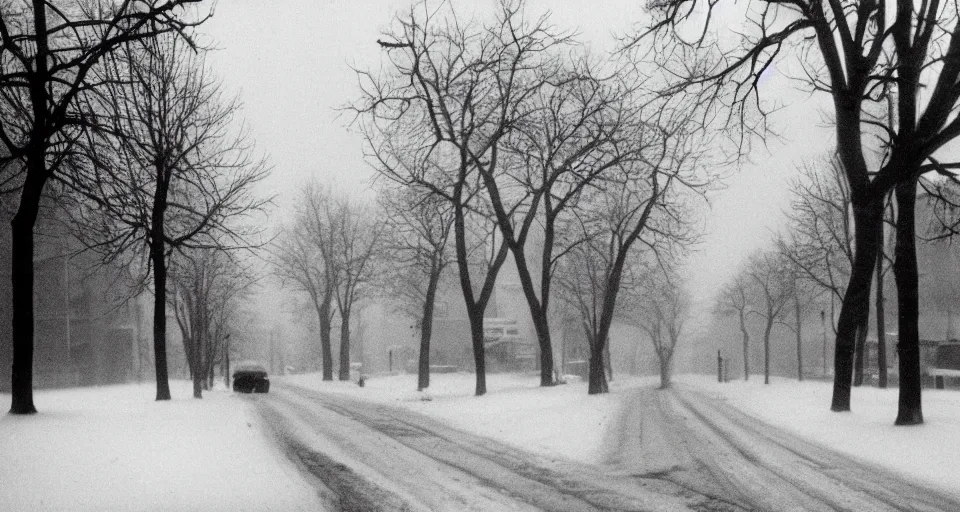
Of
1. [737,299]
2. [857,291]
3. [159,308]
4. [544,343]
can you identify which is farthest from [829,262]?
[737,299]

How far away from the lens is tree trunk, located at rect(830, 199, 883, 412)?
14.3 metres

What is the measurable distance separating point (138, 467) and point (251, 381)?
30967mm

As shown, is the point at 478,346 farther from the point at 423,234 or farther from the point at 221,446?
the point at 221,446

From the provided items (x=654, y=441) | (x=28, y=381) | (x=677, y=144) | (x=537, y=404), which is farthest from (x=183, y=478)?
(x=677, y=144)

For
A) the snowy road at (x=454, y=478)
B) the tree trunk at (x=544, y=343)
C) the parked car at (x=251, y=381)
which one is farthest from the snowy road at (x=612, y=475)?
the parked car at (x=251, y=381)

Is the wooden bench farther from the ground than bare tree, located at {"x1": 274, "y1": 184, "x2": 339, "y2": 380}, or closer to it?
closer to it

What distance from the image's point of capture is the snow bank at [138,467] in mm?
7785

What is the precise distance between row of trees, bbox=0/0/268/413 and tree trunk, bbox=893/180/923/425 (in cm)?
1150

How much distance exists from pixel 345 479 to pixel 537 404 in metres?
10.5

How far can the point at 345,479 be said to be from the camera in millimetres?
9492

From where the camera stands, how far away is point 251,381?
39219 millimetres

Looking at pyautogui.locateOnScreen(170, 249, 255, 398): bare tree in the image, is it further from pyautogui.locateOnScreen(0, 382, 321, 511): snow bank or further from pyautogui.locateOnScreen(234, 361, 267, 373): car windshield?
pyautogui.locateOnScreen(0, 382, 321, 511): snow bank

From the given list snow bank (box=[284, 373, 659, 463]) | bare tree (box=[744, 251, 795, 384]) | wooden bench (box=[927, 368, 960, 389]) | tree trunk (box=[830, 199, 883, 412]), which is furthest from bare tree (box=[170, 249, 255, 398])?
wooden bench (box=[927, 368, 960, 389])

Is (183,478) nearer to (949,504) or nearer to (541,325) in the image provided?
(949,504)
